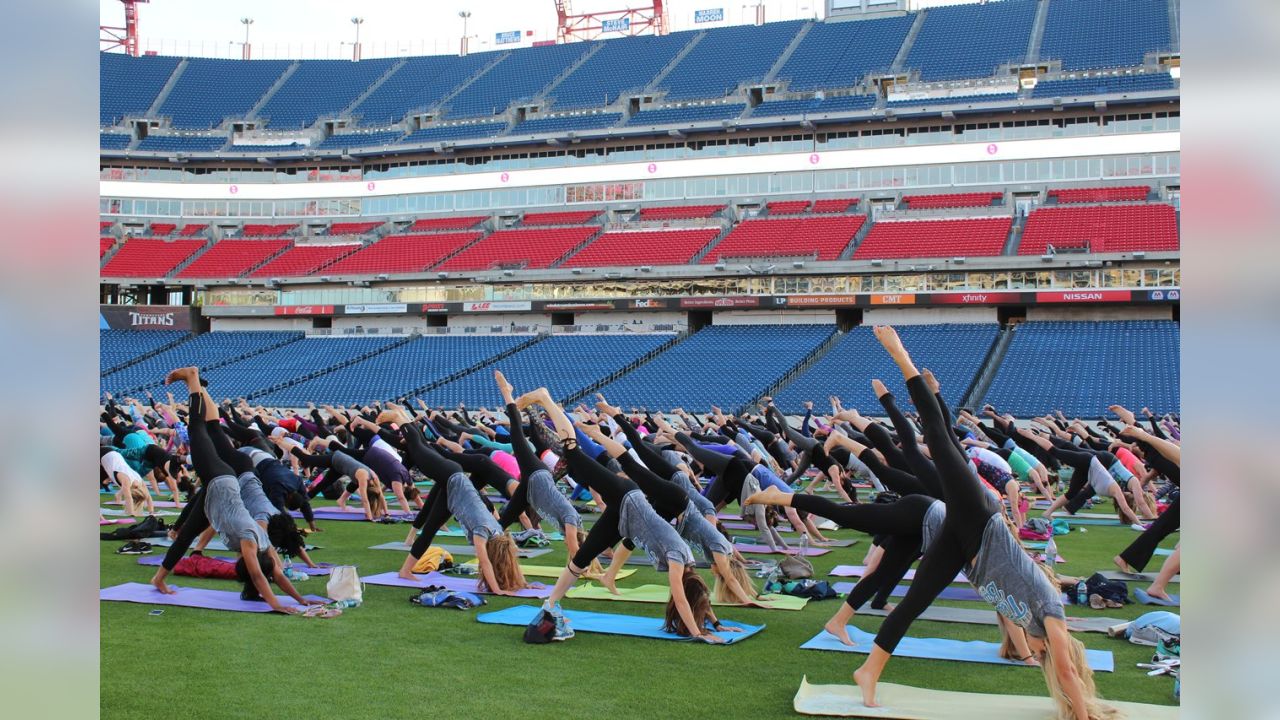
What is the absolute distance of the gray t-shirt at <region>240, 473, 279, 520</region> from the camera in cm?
1118

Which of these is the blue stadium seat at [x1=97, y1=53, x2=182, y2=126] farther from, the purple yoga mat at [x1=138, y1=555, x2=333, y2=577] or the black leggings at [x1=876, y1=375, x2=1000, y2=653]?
the black leggings at [x1=876, y1=375, x2=1000, y2=653]

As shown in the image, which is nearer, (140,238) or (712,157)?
(712,157)

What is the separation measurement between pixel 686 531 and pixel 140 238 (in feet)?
203

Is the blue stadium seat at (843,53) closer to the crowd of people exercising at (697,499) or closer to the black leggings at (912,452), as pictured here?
the crowd of people exercising at (697,499)

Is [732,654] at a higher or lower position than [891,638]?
lower

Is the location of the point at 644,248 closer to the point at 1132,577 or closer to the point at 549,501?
the point at 1132,577

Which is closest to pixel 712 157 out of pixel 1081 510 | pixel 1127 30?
pixel 1127 30

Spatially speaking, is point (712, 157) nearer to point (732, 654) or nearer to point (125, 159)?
point (125, 159)

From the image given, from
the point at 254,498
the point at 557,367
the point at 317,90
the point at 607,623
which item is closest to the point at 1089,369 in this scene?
the point at 557,367

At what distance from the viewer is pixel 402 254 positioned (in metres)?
57.8

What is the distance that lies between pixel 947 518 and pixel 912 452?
2.49 feet
